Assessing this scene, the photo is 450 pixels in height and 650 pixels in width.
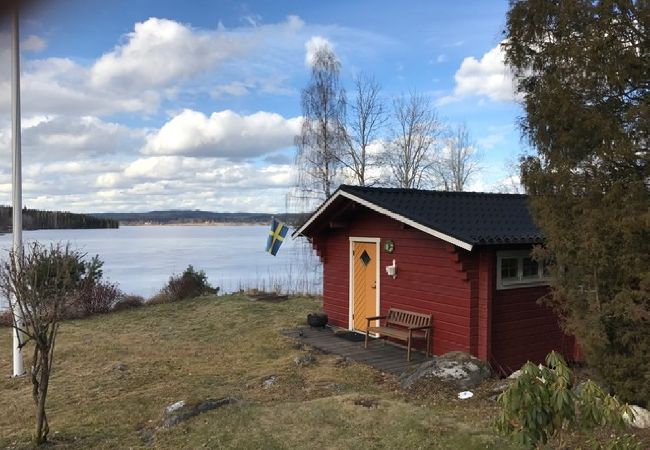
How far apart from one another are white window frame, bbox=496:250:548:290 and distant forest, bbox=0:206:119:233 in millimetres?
7664

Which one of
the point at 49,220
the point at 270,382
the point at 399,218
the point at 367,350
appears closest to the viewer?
the point at 270,382

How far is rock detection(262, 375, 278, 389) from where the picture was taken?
731 cm

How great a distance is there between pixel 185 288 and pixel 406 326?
415 inches

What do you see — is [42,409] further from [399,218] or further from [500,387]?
[399,218]

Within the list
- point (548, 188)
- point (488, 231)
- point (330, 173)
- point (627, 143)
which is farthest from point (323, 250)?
point (330, 173)

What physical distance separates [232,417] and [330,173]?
1825 cm

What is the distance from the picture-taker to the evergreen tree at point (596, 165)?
193 inches

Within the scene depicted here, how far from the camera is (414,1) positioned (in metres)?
7.56

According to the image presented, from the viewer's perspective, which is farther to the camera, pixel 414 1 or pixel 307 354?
pixel 307 354

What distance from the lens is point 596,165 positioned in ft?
17.0

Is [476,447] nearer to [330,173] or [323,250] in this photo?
[323,250]

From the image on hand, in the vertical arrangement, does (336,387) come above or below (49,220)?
below

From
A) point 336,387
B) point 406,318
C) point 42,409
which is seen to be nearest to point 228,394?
point 336,387

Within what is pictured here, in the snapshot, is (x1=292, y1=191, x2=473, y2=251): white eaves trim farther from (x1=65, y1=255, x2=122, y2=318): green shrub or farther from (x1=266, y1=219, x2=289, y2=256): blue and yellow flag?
(x1=65, y1=255, x2=122, y2=318): green shrub
